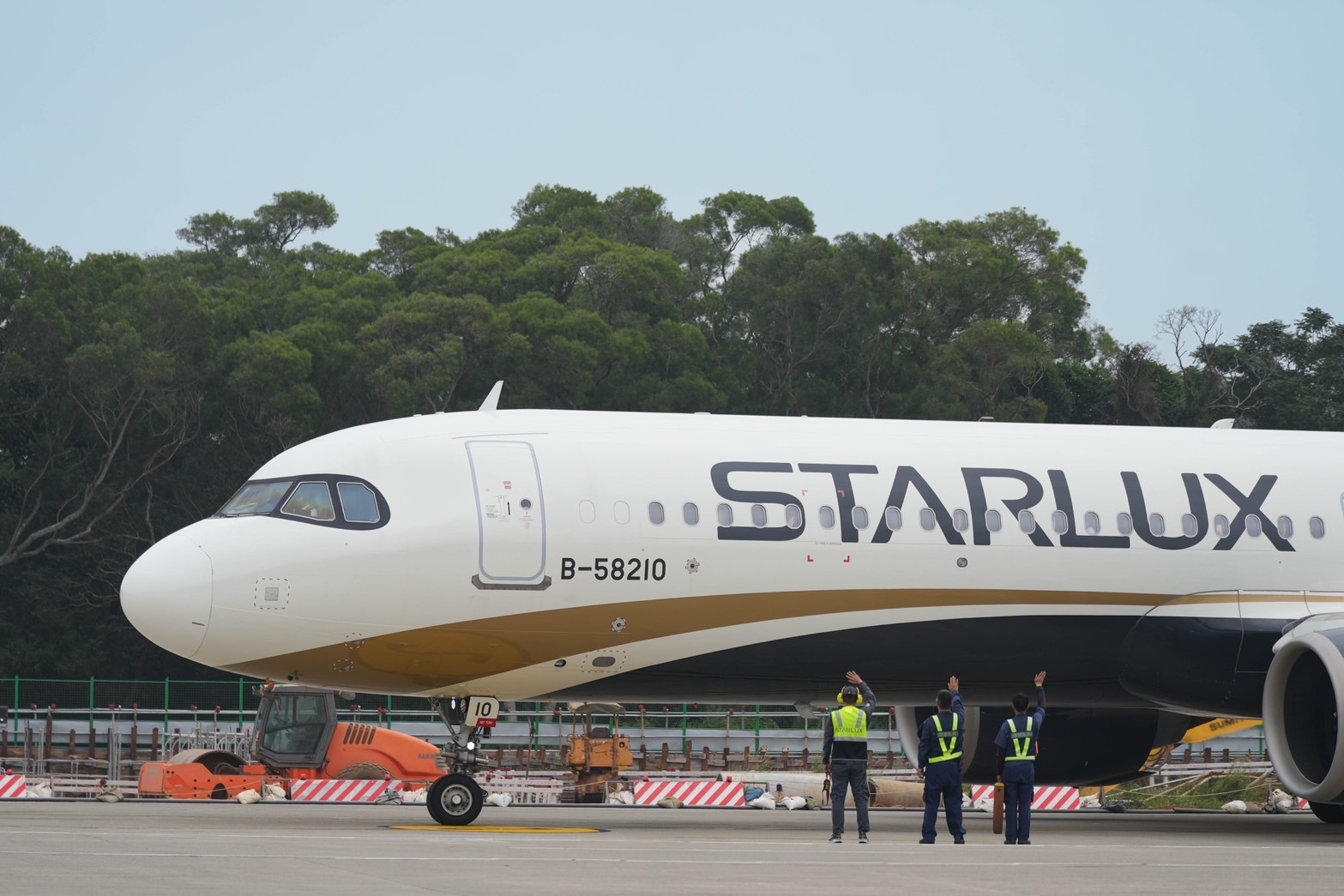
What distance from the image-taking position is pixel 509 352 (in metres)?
51.3

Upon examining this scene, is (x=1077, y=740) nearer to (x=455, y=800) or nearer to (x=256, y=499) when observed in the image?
(x=455, y=800)

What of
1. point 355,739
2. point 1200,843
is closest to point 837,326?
point 355,739

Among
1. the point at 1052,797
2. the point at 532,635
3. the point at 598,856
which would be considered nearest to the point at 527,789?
the point at 1052,797

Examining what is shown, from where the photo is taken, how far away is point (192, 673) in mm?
51938

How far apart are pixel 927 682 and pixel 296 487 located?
23.1 feet

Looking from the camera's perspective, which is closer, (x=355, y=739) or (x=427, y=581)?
(x=427, y=581)

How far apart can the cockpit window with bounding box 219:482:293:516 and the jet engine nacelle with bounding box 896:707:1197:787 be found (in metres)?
8.15

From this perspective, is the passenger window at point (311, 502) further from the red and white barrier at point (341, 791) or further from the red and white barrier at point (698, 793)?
the red and white barrier at point (698, 793)

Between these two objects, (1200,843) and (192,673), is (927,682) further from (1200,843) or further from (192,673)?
(192,673)

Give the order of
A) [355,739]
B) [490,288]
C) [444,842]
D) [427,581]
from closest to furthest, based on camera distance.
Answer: [444,842], [427,581], [355,739], [490,288]

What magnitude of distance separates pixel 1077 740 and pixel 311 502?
9962 mm

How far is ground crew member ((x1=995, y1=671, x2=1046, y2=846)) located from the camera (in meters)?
17.4

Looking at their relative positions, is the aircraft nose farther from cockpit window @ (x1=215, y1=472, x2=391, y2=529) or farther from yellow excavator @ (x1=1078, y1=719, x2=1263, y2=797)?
yellow excavator @ (x1=1078, y1=719, x2=1263, y2=797)

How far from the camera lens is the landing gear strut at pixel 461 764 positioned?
17.8 m
